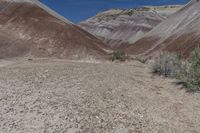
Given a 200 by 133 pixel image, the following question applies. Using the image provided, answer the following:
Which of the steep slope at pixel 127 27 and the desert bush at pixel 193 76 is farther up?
the steep slope at pixel 127 27

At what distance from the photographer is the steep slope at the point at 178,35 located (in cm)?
4290

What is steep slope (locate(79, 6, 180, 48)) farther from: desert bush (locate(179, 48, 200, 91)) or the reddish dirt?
desert bush (locate(179, 48, 200, 91))

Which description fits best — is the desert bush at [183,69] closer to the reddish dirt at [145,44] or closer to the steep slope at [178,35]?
the steep slope at [178,35]

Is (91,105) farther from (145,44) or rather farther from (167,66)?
(145,44)

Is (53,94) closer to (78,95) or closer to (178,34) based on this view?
(78,95)

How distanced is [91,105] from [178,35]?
137ft

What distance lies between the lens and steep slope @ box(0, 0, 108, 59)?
35.8 metres

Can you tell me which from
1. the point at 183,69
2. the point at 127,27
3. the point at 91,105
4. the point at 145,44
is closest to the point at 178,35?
the point at 145,44

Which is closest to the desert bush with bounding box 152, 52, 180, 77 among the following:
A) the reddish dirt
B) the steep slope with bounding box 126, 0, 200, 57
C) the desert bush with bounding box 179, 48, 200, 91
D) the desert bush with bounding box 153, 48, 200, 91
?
the desert bush with bounding box 153, 48, 200, 91

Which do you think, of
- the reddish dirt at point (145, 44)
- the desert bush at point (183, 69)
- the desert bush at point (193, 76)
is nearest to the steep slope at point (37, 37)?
the desert bush at point (183, 69)

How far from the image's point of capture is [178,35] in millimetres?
51156

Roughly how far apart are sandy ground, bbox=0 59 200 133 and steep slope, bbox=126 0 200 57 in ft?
77.5

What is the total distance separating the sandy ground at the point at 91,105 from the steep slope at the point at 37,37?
20380 millimetres

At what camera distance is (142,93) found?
1354 centimetres
